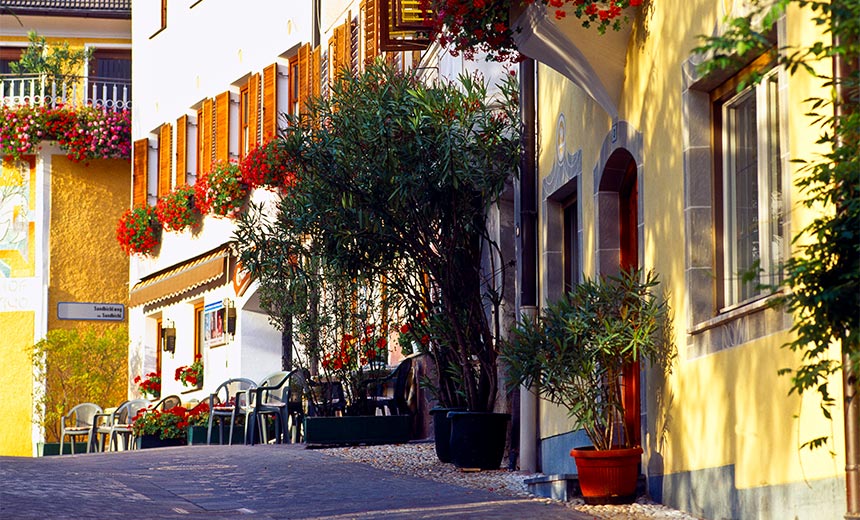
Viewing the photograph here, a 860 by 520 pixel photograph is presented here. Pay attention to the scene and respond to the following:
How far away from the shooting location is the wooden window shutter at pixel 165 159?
2531cm

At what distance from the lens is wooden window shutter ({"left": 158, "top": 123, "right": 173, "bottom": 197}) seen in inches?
997

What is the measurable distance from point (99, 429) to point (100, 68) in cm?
940

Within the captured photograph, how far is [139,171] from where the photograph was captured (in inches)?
1036

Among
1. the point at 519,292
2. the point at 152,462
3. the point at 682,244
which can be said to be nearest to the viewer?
the point at 682,244

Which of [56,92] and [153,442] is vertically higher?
[56,92]

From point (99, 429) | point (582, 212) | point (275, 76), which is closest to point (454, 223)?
point (582, 212)

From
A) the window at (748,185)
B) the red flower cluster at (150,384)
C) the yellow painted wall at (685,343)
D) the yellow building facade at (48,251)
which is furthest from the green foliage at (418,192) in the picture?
the yellow building facade at (48,251)

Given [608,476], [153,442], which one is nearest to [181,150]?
[153,442]

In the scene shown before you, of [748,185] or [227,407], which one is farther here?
[227,407]

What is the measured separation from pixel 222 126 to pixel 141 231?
2859mm

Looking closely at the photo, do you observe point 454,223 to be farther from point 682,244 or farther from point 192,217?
point 192,217

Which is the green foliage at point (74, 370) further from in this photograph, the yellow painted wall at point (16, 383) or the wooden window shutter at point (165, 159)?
the wooden window shutter at point (165, 159)

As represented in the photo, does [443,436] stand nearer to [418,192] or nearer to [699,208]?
[418,192]

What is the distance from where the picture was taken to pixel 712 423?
8484 mm
